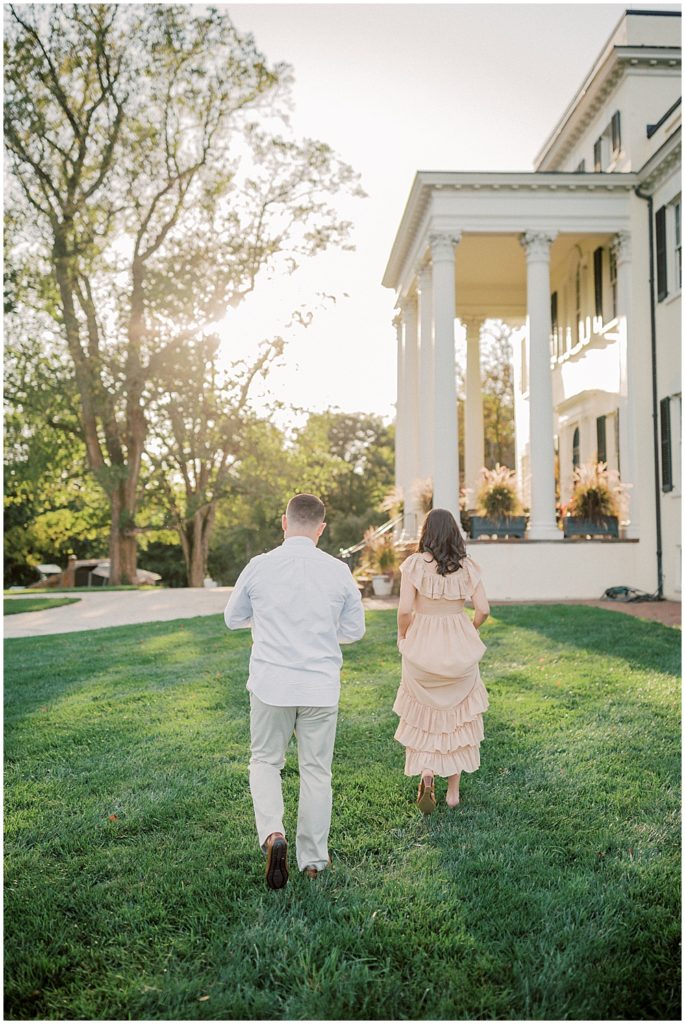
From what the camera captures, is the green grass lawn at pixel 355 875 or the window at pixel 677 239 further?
the window at pixel 677 239

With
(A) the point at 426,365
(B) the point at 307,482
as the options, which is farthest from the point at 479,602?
(B) the point at 307,482

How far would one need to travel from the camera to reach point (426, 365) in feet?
74.2

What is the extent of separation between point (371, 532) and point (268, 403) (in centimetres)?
1063

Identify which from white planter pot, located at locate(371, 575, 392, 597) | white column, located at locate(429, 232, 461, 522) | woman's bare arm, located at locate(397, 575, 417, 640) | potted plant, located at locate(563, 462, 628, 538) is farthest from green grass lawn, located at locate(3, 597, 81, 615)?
woman's bare arm, located at locate(397, 575, 417, 640)

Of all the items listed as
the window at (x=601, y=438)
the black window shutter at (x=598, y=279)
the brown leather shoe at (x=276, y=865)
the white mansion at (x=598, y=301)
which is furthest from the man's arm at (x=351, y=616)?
the black window shutter at (x=598, y=279)

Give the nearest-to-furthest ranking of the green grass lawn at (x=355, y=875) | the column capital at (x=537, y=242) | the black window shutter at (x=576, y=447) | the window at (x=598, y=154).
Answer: the green grass lawn at (x=355, y=875), the column capital at (x=537, y=242), the window at (x=598, y=154), the black window shutter at (x=576, y=447)

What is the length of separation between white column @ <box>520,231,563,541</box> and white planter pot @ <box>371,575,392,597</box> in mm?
3472

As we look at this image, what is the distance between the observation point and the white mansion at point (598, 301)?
18.7 meters

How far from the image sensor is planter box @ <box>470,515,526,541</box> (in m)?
19.1

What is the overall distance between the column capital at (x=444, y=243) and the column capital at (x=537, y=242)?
1616 mm

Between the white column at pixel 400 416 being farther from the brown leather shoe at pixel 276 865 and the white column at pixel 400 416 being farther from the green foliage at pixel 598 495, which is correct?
the brown leather shoe at pixel 276 865

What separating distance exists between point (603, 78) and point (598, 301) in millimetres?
5319

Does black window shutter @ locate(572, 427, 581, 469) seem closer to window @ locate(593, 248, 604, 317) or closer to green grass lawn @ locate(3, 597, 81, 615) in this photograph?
window @ locate(593, 248, 604, 317)

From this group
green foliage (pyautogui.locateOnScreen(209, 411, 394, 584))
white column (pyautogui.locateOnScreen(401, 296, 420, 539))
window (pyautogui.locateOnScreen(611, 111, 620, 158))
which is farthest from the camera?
green foliage (pyautogui.locateOnScreen(209, 411, 394, 584))
